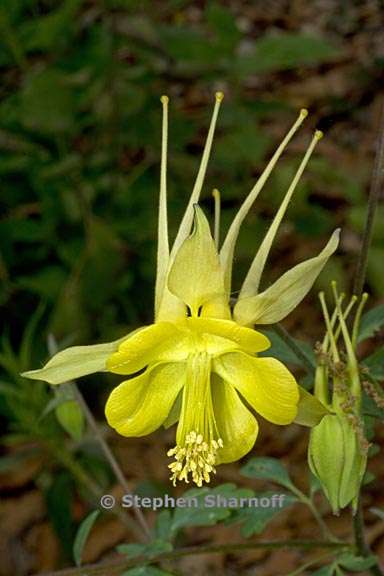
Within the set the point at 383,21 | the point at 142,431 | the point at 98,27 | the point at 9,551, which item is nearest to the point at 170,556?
the point at 142,431

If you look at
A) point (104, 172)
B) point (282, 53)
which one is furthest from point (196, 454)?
point (282, 53)

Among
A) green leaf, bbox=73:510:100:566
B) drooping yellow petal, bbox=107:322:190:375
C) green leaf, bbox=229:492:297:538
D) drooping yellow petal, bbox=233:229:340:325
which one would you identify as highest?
drooping yellow petal, bbox=233:229:340:325

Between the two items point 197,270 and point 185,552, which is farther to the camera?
point 185,552

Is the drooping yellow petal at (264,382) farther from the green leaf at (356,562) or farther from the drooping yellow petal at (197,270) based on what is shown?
the green leaf at (356,562)

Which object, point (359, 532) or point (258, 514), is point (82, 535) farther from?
point (359, 532)

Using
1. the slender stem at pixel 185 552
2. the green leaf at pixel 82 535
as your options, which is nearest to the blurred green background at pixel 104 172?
the green leaf at pixel 82 535

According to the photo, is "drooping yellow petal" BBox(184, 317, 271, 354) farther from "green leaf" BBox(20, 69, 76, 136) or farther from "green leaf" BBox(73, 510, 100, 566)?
"green leaf" BBox(20, 69, 76, 136)

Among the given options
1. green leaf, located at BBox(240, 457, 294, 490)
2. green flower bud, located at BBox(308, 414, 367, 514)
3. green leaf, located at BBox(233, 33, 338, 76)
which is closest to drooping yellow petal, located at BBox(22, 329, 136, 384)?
green flower bud, located at BBox(308, 414, 367, 514)
